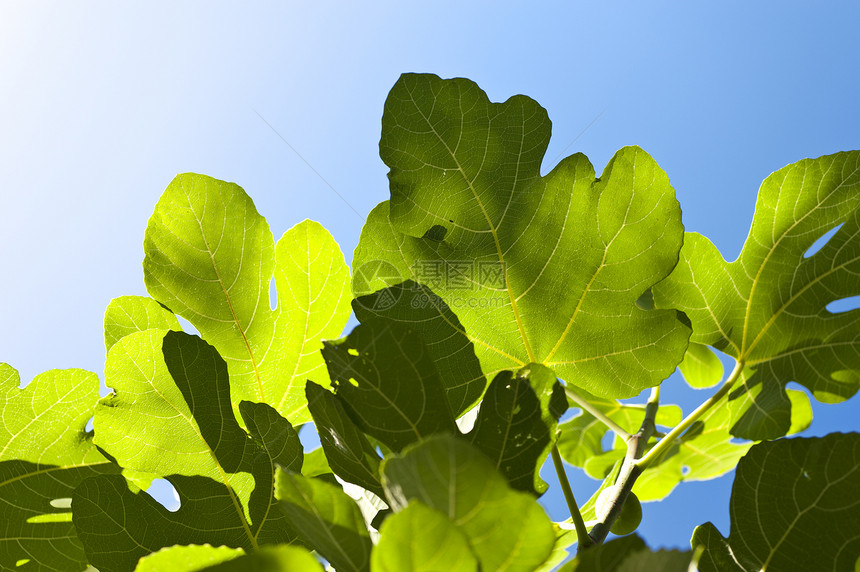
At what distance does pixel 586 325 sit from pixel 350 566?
1.30 ft

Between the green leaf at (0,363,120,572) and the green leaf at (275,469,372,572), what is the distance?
475mm

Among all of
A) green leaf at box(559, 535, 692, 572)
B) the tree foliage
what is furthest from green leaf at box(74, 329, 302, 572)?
green leaf at box(559, 535, 692, 572)

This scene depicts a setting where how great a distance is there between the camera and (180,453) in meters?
0.70

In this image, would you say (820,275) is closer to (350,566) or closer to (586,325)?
(586,325)

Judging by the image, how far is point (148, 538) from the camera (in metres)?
0.69

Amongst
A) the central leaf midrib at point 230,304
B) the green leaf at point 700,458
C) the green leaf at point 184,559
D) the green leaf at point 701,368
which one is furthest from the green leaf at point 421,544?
the green leaf at point 701,368

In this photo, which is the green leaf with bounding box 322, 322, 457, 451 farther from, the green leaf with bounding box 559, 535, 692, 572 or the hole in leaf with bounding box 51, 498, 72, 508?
the hole in leaf with bounding box 51, 498, 72, 508

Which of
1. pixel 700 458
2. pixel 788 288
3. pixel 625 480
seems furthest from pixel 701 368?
pixel 625 480

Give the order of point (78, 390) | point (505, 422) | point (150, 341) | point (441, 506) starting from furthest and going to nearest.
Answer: point (78, 390) → point (150, 341) → point (505, 422) → point (441, 506)

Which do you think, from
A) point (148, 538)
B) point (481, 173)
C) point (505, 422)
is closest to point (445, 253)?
point (481, 173)

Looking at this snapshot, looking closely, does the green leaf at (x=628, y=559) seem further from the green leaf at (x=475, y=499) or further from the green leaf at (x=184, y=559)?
the green leaf at (x=184, y=559)

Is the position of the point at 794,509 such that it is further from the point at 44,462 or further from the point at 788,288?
the point at 44,462

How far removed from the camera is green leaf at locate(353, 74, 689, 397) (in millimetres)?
678

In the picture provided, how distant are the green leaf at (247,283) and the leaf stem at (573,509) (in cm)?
30
